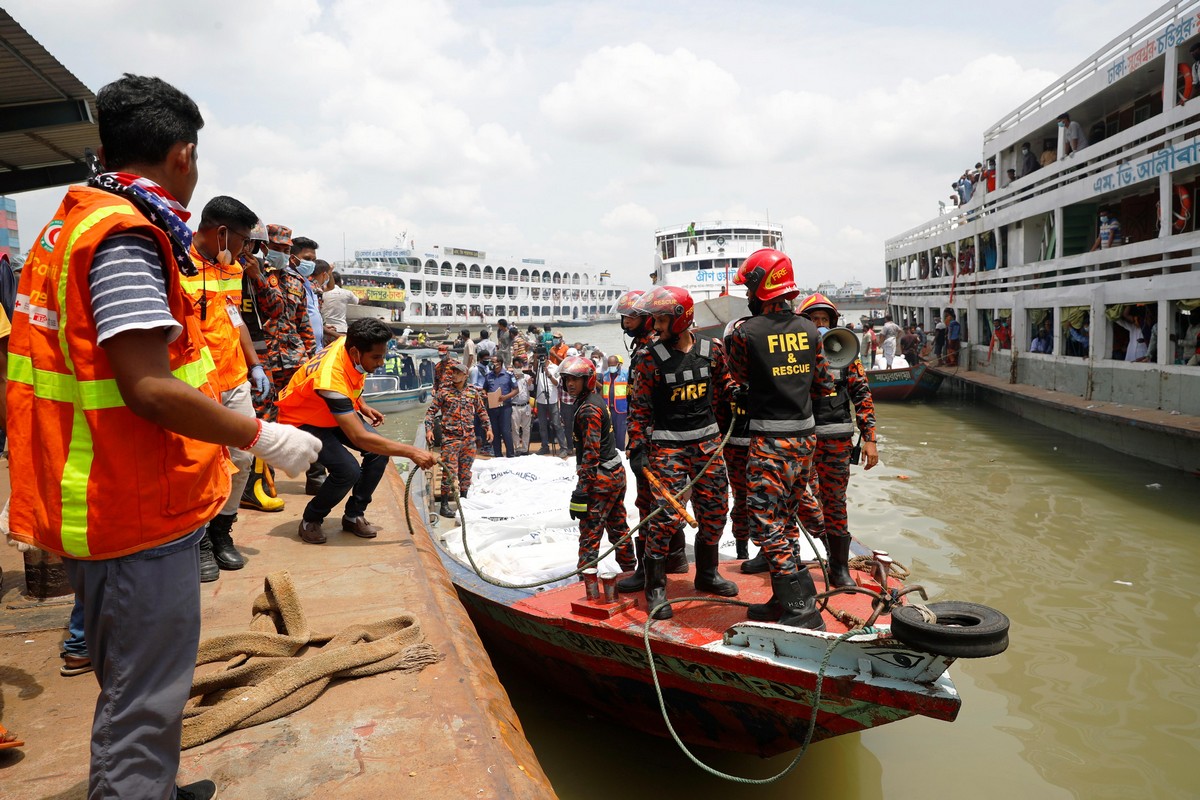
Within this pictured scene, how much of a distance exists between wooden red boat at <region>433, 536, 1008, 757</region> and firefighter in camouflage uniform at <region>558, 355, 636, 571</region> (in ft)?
1.24

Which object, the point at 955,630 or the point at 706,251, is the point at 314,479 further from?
the point at 706,251

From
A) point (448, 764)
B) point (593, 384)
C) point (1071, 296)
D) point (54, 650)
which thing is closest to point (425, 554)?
point (593, 384)

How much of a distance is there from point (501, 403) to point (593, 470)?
22.8 ft

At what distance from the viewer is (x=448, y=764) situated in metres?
2.34

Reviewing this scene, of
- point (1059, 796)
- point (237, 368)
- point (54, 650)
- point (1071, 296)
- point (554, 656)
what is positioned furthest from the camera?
point (1071, 296)

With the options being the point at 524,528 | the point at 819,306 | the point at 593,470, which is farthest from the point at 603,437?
the point at 524,528

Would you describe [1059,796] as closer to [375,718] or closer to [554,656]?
[554,656]

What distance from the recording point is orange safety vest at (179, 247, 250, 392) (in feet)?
12.1

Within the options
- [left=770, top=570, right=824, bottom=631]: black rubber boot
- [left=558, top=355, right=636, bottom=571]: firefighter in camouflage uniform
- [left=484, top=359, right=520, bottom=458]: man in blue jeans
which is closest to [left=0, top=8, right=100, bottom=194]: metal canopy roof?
[left=558, top=355, right=636, bottom=571]: firefighter in camouflage uniform

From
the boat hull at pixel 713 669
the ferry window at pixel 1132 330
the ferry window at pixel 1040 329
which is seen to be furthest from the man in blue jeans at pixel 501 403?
the ferry window at pixel 1040 329

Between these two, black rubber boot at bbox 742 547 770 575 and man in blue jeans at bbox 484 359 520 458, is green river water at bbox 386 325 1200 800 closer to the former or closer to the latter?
black rubber boot at bbox 742 547 770 575

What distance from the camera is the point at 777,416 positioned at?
4.02 m

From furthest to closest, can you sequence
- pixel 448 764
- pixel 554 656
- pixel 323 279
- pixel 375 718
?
1. pixel 323 279
2. pixel 554 656
3. pixel 375 718
4. pixel 448 764

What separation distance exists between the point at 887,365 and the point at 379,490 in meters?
19.5
